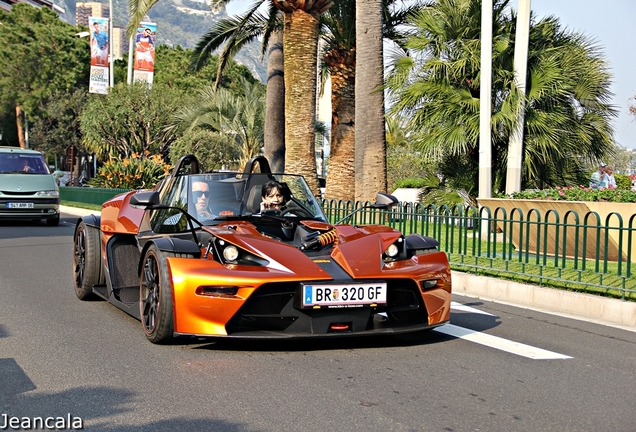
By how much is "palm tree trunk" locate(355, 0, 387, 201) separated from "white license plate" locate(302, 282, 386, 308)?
11684 mm

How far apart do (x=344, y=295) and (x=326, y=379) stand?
772 mm

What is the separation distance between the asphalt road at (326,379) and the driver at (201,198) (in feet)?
3.83

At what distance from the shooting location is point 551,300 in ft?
31.4

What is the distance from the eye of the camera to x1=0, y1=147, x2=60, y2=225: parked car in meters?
22.4

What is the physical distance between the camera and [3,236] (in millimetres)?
19031

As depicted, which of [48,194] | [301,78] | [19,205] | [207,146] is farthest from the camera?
[207,146]

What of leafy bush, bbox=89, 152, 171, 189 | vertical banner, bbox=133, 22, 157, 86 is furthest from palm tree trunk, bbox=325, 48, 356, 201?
vertical banner, bbox=133, 22, 157, 86

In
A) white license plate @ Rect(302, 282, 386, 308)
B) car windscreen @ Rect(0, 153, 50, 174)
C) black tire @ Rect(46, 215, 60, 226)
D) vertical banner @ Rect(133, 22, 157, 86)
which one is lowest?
black tire @ Rect(46, 215, 60, 226)

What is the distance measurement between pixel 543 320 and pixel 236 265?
3708 mm

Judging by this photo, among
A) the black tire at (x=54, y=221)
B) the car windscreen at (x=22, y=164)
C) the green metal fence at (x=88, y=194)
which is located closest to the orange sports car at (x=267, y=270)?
the black tire at (x=54, y=221)

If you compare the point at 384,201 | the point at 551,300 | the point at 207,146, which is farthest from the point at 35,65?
the point at 384,201

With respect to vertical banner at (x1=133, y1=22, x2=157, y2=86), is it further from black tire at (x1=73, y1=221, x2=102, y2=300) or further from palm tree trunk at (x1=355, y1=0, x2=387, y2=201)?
black tire at (x1=73, y1=221, x2=102, y2=300)

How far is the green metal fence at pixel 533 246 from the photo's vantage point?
981cm

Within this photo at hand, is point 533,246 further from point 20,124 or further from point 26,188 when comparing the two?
point 20,124
